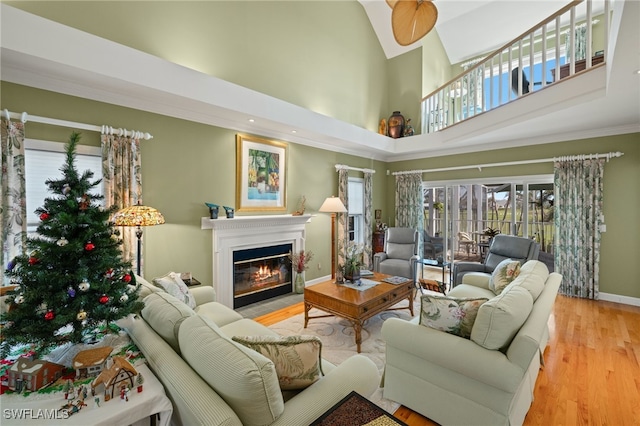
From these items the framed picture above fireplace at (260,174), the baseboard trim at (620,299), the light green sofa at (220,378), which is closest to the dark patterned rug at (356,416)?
the light green sofa at (220,378)

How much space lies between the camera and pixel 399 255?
5.38m

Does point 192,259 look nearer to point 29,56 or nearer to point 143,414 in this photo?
point 29,56

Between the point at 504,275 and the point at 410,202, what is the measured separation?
135 inches

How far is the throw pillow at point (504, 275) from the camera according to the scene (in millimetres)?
3198

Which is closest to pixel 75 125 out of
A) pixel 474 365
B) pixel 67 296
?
pixel 67 296

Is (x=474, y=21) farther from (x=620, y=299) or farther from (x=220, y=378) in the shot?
(x=220, y=378)

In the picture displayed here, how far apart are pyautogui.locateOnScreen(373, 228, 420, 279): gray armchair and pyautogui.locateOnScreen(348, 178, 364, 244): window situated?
0.85m

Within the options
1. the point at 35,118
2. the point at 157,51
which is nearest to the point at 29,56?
the point at 35,118

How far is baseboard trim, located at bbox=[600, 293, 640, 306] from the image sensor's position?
4.37 metres

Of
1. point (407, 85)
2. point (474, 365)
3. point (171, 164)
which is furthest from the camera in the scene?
point (407, 85)

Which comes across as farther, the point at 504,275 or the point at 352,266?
the point at 352,266

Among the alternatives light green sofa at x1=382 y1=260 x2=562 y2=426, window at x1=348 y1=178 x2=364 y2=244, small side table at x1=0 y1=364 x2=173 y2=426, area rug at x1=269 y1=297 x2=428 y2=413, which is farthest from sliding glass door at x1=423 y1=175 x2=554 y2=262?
small side table at x1=0 y1=364 x2=173 y2=426

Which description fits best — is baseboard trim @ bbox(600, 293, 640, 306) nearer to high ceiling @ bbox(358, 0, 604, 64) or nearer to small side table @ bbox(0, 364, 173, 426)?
high ceiling @ bbox(358, 0, 604, 64)

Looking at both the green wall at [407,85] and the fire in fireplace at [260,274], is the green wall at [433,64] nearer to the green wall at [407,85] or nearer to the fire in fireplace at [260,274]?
the green wall at [407,85]
